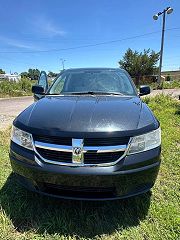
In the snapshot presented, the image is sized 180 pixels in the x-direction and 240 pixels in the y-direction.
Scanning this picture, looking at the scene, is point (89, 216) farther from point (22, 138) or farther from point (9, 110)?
point (9, 110)

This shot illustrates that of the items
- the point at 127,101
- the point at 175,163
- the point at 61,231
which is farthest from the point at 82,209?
the point at 175,163

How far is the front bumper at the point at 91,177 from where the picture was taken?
84.0 inches

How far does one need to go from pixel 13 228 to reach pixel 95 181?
905 mm

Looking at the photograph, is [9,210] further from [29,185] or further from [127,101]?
[127,101]

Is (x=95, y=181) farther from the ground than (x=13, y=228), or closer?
farther from the ground

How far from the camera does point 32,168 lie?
2262 millimetres

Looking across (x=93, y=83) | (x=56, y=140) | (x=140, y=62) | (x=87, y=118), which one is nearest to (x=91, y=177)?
(x=56, y=140)

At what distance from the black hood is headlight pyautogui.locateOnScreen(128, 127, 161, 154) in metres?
0.06

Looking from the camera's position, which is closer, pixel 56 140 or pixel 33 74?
pixel 56 140

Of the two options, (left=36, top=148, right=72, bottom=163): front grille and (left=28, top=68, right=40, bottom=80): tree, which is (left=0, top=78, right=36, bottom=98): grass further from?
(left=28, top=68, right=40, bottom=80): tree

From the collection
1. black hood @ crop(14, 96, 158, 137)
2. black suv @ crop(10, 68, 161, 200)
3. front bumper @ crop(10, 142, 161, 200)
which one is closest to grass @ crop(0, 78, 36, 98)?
black hood @ crop(14, 96, 158, 137)

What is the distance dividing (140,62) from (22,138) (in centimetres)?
3849

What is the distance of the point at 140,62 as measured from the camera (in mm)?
38875

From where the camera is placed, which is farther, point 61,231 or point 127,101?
point 127,101
